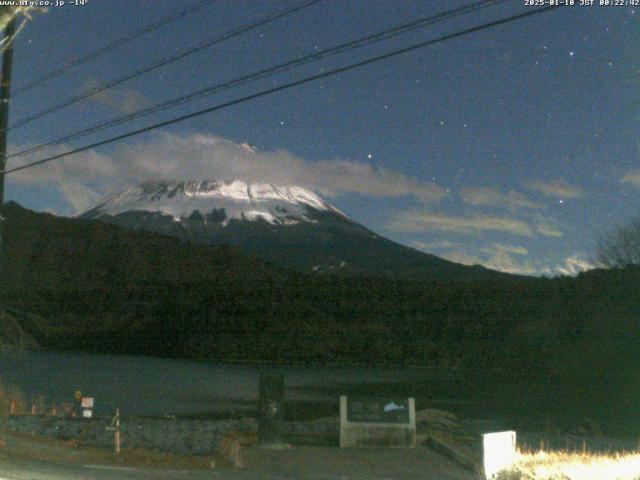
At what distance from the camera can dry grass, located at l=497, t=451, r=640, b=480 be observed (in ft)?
34.4

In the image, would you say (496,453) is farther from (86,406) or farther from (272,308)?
(272,308)

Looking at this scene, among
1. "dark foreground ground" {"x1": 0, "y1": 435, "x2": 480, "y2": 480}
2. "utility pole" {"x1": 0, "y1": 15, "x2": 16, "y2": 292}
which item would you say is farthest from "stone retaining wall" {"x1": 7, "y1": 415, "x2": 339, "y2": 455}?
"utility pole" {"x1": 0, "y1": 15, "x2": 16, "y2": 292}

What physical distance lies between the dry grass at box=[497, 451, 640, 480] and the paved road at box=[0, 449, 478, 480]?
A: 10.4 ft

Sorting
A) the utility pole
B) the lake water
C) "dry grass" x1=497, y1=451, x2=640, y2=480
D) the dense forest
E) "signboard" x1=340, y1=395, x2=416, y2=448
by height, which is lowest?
"dry grass" x1=497, y1=451, x2=640, y2=480

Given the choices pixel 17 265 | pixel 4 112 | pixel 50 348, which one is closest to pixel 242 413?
pixel 4 112

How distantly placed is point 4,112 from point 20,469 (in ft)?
22.8

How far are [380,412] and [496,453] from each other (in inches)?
300

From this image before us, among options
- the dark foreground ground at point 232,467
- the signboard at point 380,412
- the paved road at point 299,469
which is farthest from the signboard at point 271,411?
the signboard at point 380,412

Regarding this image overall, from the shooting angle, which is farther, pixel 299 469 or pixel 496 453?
pixel 299 469

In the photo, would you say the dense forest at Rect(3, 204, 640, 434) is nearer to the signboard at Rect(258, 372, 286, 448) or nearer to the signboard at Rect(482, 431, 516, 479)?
the signboard at Rect(258, 372, 286, 448)

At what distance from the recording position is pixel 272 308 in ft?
409

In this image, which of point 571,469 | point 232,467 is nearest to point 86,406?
point 232,467

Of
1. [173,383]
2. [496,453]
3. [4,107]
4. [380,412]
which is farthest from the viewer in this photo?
[173,383]

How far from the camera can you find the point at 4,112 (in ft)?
54.7
